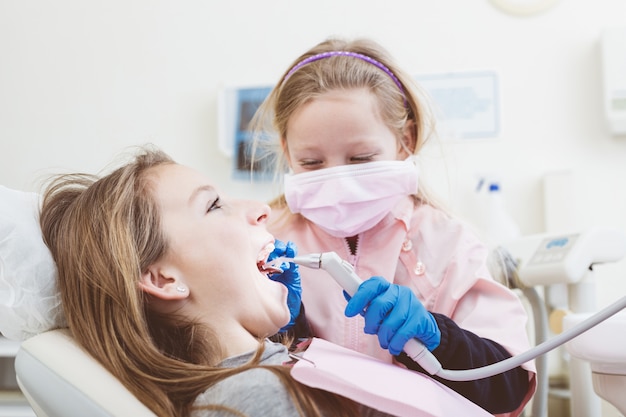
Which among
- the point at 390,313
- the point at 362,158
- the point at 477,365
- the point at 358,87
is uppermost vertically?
the point at 358,87

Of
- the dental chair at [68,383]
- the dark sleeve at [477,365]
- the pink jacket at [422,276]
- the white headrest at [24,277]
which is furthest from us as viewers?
the pink jacket at [422,276]

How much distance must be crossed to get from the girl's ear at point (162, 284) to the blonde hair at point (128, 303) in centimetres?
2

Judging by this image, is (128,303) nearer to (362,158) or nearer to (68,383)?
(68,383)

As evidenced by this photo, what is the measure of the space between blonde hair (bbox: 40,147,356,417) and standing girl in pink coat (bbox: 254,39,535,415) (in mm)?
305

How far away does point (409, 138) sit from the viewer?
1.56 metres

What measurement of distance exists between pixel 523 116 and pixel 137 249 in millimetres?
1843

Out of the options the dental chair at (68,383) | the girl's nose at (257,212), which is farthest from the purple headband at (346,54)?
the dental chair at (68,383)

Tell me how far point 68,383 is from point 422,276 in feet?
2.43

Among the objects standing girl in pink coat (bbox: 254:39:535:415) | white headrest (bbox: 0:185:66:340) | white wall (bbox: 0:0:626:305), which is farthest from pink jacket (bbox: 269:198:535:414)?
white wall (bbox: 0:0:626:305)

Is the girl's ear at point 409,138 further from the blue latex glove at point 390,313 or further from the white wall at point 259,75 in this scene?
the white wall at point 259,75

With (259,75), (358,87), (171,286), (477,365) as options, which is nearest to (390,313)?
(477,365)

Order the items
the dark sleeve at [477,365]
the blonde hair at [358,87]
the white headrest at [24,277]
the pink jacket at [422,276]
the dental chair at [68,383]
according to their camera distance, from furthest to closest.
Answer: the blonde hair at [358,87]
the pink jacket at [422,276]
the dark sleeve at [477,365]
the white headrest at [24,277]
the dental chair at [68,383]

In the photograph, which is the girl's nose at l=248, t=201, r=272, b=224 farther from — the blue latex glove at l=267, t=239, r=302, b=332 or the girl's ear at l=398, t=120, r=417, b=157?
the girl's ear at l=398, t=120, r=417, b=157

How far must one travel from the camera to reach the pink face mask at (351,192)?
1375 mm
